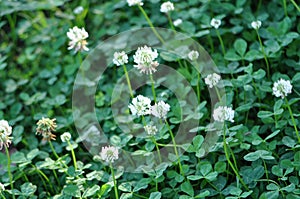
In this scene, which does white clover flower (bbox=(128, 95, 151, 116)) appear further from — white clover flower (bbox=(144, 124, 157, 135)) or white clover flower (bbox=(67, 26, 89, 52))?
white clover flower (bbox=(67, 26, 89, 52))

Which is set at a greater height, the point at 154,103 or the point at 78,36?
the point at 78,36

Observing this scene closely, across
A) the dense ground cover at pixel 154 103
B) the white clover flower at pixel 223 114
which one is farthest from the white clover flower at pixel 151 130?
the white clover flower at pixel 223 114

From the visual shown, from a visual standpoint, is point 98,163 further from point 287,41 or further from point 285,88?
point 287,41

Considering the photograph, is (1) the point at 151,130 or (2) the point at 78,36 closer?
(1) the point at 151,130

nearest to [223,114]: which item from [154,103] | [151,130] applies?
[151,130]

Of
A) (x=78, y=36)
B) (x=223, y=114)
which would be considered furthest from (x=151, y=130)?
(x=78, y=36)

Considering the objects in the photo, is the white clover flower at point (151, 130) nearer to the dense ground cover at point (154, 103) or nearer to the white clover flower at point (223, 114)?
the dense ground cover at point (154, 103)

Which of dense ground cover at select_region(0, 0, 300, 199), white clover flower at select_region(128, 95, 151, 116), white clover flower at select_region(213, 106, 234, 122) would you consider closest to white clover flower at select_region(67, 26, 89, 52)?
dense ground cover at select_region(0, 0, 300, 199)

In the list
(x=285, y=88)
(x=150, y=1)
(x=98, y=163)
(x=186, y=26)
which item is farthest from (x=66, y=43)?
(x=285, y=88)

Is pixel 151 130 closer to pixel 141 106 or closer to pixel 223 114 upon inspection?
pixel 141 106

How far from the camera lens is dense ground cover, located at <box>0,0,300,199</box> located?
5.44 ft

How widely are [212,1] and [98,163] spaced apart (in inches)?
35.9

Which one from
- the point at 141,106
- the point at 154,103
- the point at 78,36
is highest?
the point at 78,36

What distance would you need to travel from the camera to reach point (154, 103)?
1.97 m
